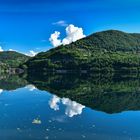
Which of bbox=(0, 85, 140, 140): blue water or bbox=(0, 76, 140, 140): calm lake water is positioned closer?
bbox=(0, 85, 140, 140): blue water

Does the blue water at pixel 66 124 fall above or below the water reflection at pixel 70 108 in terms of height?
below

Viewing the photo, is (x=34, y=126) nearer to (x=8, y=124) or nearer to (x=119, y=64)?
(x=8, y=124)

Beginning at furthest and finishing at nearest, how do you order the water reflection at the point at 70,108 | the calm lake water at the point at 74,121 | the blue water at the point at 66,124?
the water reflection at the point at 70,108 < the calm lake water at the point at 74,121 < the blue water at the point at 66,124

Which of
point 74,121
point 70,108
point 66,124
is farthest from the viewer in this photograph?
point 70,108

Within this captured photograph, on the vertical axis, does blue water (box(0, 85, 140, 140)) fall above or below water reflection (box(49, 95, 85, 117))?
below

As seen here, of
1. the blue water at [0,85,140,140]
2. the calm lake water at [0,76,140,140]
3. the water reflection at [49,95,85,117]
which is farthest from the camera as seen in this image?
the water reflection at [49,95,85,117]

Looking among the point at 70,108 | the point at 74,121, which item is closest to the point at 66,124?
the point at 74,121

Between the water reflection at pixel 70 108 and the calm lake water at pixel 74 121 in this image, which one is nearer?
the calm lake water at pixel 74 121

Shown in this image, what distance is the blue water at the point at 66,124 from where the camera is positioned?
23.8m

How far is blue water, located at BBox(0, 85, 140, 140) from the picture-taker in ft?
77.9

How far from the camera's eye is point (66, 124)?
27.9 metres

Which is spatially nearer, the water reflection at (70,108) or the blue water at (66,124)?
the blue water at (66,124)

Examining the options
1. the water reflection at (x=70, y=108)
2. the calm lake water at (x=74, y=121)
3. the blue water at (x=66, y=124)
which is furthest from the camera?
the water reflection at (x=70, y=108)

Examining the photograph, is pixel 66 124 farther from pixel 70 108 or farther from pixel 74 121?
pixel 70 108
